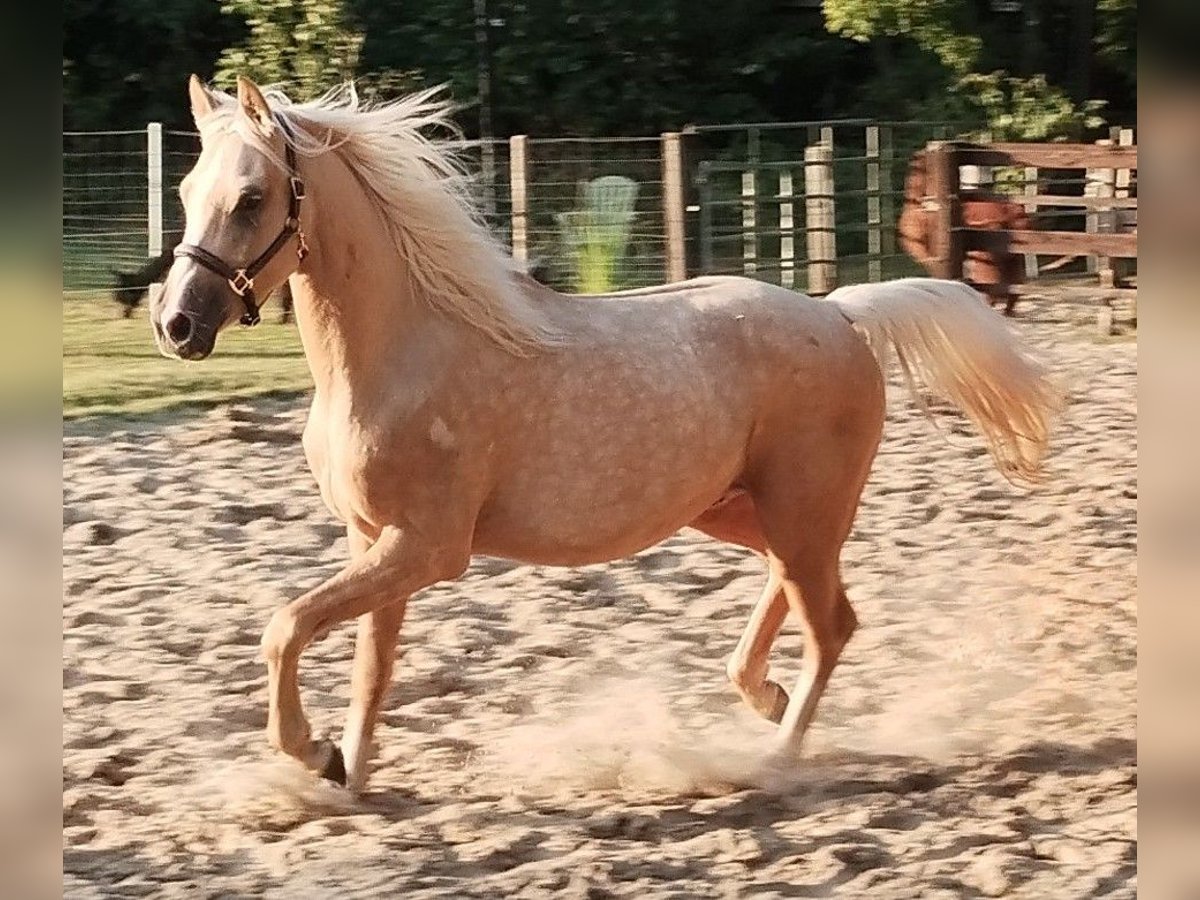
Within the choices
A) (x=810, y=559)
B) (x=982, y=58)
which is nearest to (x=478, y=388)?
(x=810, y=559)

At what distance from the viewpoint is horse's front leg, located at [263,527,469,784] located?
365 cm

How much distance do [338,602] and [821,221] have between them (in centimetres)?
1049

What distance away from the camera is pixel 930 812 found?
3.87 meters

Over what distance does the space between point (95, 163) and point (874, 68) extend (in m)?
10.4

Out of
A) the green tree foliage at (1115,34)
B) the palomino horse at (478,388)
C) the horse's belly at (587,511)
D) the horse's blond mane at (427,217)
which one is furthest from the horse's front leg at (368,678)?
the green tree foliage at (1115,34)

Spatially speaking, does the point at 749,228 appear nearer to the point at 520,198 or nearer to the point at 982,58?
the point at 520,198

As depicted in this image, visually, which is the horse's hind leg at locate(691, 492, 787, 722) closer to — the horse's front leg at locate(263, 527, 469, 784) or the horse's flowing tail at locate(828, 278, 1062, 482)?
the horse's flowing tail at locate(828, 278, 1062, 482)

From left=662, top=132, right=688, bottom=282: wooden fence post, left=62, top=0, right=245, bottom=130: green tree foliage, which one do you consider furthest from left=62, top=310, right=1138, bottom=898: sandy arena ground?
left=62, top=0, right=245, bottom=130: green tree foliage

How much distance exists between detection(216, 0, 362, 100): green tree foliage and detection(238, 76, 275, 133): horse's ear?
13.6 meters

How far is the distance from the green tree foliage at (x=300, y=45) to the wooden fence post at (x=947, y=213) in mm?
6886

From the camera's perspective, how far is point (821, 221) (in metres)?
13.6

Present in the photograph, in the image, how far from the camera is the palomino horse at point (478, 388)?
3639 millimetres

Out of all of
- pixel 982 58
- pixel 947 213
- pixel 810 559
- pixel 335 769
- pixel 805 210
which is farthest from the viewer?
pixel 982 58
